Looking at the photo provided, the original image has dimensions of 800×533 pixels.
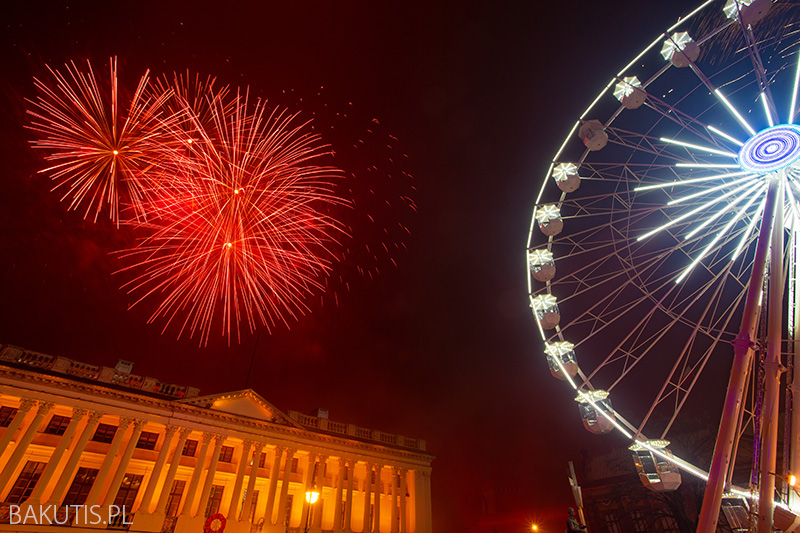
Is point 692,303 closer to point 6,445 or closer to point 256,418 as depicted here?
point 256,418

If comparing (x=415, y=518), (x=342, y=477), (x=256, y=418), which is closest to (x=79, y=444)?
(x=256, y=418)

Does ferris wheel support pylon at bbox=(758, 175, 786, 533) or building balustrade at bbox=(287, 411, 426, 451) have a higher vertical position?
building balustrade at bbox=(287, 411, 426, 451)

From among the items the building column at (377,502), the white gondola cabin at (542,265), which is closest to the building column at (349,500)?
the building column at (377,502)

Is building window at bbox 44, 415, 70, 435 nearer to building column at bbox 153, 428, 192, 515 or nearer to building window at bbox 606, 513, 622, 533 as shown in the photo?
building column at bbox 153, 428, 192, 515

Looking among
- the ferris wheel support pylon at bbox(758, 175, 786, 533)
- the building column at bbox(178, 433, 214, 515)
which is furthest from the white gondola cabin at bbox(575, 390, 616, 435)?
the building column at bbox(178, 433, 214, 515)

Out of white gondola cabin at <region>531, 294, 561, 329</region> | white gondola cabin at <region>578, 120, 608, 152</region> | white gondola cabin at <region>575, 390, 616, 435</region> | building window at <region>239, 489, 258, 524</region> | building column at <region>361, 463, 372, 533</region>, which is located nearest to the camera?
→ white gondola cabin at <region>575, 390, 616, 435</region>

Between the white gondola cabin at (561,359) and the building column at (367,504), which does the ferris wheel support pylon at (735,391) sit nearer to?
the white gondola cabin at (561,359)
